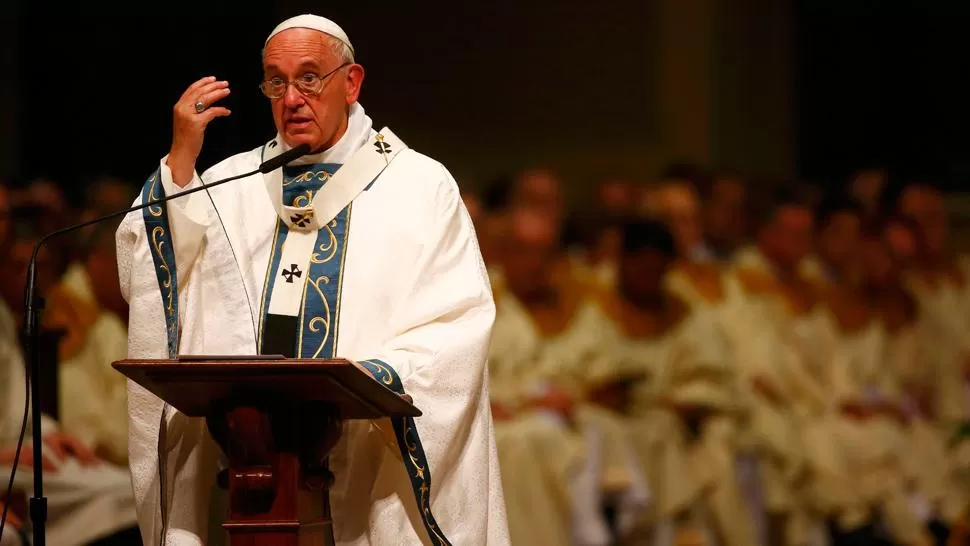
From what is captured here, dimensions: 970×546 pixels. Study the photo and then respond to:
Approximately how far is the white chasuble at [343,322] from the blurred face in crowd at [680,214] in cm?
455

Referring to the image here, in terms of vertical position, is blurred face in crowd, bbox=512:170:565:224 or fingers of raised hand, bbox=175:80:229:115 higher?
fingers of raised hand, bbox=175:80:229:115

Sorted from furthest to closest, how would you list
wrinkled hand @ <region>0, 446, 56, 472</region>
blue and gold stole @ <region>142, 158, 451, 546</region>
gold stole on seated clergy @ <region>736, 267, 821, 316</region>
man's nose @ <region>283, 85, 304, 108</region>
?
1. gold stole on seated clergy @ <region>736, 267, 821, 316</region>
2. wrinkled hand @ <region>0, 446, 56, 472</region>
3. man's nose @ <region>283, 85, 304, 108</region>
4. blue and gold stole @ <region>142, 158, 451, 546</region>

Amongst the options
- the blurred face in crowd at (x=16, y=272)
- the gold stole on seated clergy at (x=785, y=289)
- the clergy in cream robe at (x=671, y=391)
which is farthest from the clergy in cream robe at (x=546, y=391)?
the blurred face in crowd at (x=16, y=272)

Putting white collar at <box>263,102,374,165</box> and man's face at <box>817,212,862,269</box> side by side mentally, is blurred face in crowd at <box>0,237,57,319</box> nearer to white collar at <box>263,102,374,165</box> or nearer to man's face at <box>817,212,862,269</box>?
white collar at <box>263,102,374,165</box>

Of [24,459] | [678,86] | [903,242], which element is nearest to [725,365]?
[903,242]

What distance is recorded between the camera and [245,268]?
4.43 meters

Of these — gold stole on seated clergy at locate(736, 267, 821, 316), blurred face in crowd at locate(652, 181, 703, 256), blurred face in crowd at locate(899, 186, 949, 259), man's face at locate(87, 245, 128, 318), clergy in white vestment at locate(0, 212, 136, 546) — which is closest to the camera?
clergy in white vestment at locate(0, 212, 136, 546)

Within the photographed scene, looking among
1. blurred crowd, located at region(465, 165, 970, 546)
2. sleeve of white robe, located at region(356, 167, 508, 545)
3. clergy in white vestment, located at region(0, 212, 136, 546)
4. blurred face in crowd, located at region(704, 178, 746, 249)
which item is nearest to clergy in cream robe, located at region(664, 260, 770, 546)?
blurred crowd, located at region(465, 165, 970, 546)

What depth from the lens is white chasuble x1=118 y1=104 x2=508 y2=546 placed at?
13.9 feet

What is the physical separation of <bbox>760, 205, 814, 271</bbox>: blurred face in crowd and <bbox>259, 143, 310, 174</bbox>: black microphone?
5488 mm

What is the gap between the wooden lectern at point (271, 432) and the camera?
3818mm

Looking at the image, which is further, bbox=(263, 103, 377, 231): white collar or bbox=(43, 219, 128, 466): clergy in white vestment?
bbox=(43, 219, 128, 466): clergy in white vestment

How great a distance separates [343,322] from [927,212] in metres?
6.76

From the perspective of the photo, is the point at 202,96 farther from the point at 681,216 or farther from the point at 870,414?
the point at 870,414
